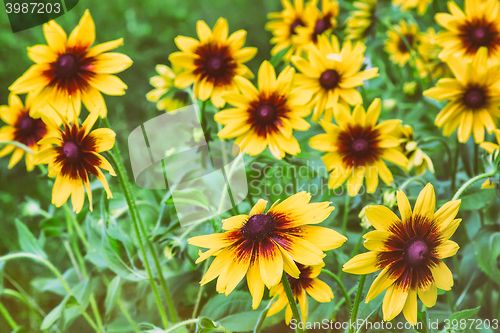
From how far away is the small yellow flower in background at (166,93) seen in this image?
2.92ft

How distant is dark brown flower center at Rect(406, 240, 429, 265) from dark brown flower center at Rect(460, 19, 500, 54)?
42 centimetres

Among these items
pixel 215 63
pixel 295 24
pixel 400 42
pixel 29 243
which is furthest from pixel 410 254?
pixel 400 42

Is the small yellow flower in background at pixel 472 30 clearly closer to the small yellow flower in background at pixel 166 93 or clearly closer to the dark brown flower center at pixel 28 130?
the small yellow flower in background at pixel 166 93

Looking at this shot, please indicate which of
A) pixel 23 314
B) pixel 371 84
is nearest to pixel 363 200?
pixel 371 84

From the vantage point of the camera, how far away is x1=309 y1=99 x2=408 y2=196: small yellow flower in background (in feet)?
2.45

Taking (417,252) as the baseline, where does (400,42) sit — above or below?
above

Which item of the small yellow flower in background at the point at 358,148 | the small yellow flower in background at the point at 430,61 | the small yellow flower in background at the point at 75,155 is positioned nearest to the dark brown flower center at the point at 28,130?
the small yellow flower in background at the point at 75,155

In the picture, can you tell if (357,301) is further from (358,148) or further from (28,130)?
(28,130)

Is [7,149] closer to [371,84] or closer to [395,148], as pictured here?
[395,148]

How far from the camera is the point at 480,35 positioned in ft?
2.82

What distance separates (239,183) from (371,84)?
1.44 ft

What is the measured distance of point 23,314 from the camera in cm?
105

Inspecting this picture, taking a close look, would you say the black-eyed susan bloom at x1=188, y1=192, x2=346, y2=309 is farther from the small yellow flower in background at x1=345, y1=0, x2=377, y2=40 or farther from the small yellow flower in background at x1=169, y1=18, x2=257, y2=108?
the small yellow flower in background at x1=345, y1=0, x2=377, y2=40

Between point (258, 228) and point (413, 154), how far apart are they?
341mm
